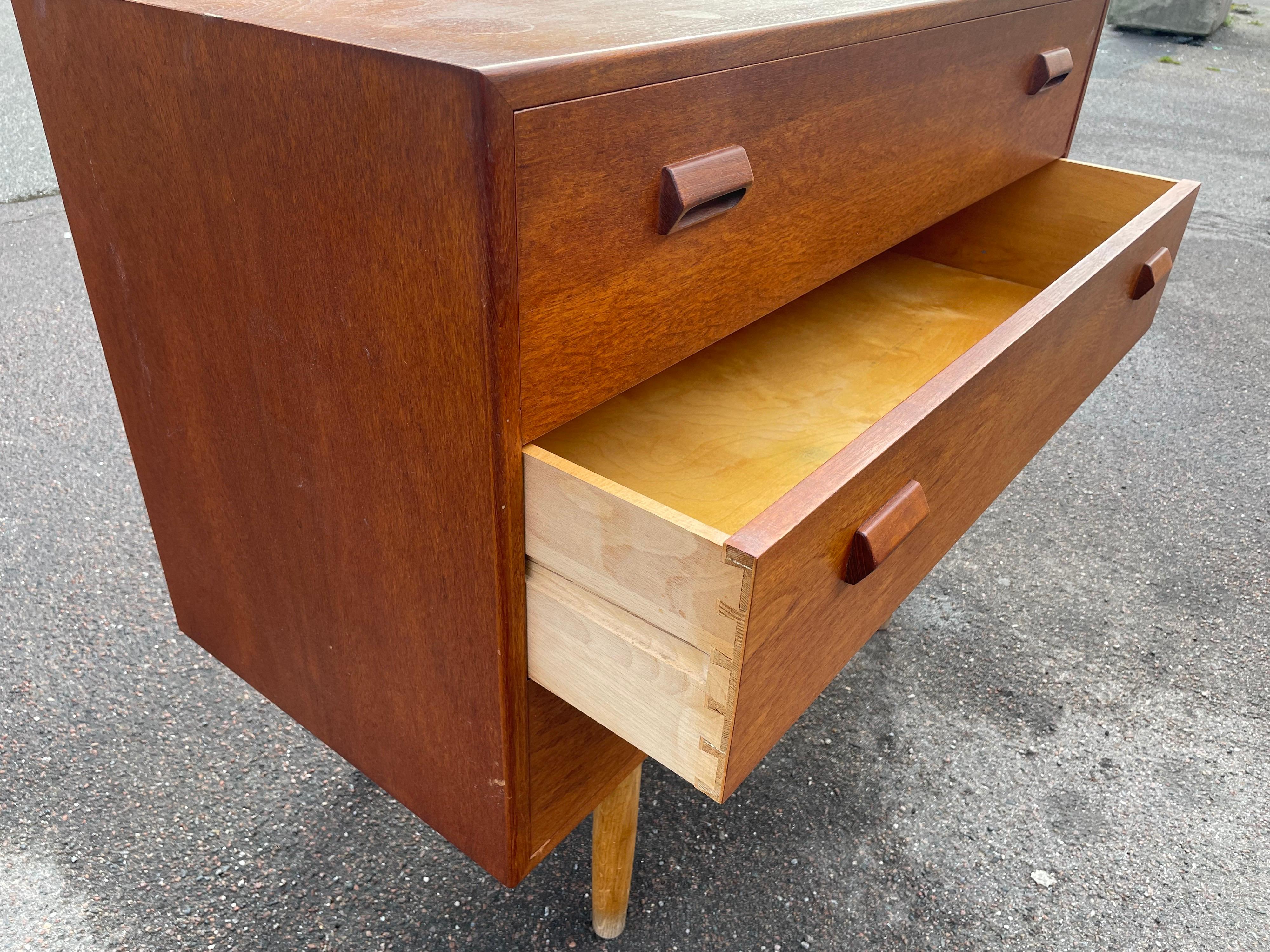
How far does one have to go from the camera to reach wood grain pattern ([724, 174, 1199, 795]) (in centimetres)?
42

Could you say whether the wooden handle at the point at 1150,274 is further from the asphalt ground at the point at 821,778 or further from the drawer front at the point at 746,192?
the asphalt ground at the point at 821,778

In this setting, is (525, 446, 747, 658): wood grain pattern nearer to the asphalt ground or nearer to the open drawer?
the open drawer

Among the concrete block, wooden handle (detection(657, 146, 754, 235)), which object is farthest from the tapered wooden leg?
the concrete block

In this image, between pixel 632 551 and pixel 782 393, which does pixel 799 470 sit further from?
pixel 632 551

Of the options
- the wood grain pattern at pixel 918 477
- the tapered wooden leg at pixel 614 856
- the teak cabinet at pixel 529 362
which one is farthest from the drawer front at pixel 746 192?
the tapered wooden leg at pixel 614 856

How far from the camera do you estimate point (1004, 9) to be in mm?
683

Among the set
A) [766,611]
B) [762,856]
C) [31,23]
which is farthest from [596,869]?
[31,23]

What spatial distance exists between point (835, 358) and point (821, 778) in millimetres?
388

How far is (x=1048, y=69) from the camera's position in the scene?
0.79 meters

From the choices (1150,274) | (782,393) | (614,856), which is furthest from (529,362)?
(1150,274)

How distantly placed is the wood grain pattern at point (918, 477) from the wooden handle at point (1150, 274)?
0.04 ft

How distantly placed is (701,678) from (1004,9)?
536 mm

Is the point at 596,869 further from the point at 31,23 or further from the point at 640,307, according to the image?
the point at 31,23

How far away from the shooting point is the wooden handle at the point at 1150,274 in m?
0.75
